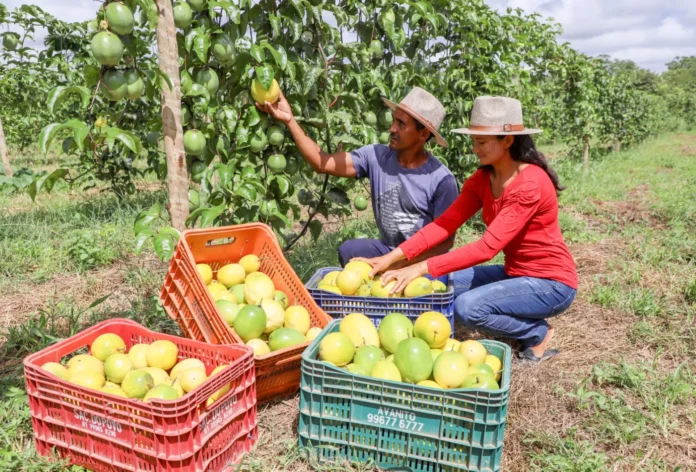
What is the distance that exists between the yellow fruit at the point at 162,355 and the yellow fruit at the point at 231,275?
0.57 m

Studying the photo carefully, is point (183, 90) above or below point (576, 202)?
above

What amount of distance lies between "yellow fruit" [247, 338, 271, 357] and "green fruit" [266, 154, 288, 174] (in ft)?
3.72

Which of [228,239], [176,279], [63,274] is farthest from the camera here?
[63,274]

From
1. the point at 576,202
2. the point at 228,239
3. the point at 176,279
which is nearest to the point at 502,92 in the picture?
the point at 576,202

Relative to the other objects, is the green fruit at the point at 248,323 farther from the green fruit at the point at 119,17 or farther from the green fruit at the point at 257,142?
the green fruit at the point at 119,17

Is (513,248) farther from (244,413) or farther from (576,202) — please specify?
(576,202)

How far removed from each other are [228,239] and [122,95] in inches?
39.8

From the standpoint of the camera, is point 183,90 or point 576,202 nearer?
point 183,90

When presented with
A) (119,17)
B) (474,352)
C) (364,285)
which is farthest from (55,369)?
(474,352)

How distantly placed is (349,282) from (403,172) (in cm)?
92

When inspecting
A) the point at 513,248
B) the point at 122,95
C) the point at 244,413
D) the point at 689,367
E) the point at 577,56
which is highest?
the point at 577,56

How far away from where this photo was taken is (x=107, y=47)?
200 cm

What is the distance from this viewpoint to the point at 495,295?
297 cm

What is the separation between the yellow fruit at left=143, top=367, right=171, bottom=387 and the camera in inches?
85.7
